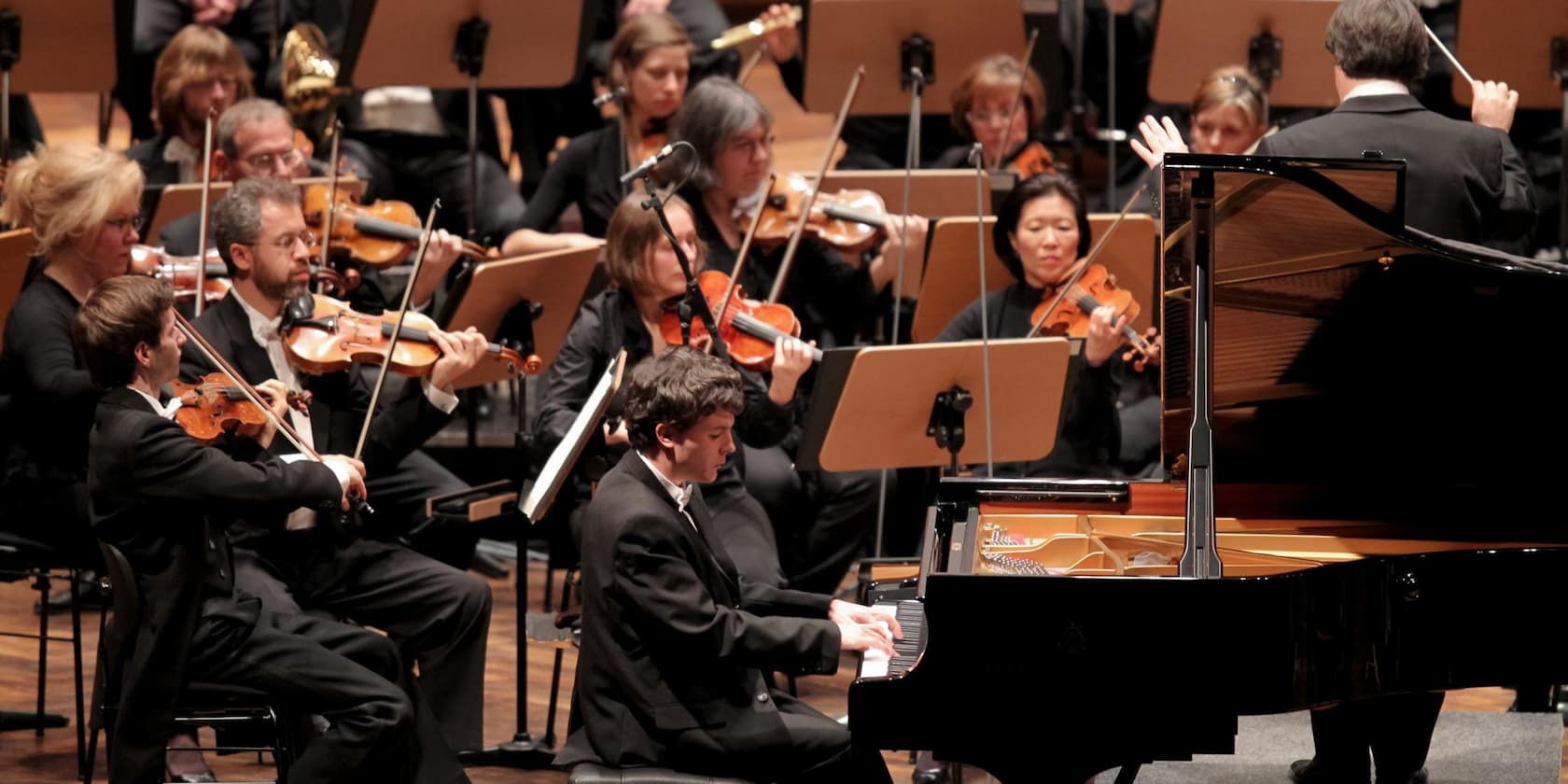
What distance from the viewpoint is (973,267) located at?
4781 millimetres

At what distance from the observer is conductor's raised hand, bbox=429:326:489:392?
397 cm

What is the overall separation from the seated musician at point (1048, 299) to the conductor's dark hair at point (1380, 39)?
3.52 ft

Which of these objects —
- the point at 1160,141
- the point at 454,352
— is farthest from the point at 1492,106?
the point at 454,352

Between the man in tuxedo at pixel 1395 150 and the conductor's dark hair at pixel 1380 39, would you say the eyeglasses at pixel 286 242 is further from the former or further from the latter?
the conductor's dark hair at pixel 1380 39

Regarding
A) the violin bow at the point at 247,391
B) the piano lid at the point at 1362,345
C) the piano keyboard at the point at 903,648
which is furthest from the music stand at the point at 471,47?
the piano lid at the point at 1362,345

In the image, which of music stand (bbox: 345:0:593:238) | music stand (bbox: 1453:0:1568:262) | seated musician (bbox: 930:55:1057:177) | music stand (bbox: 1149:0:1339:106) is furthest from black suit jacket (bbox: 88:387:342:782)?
music stand (bbox: 1453:0:1568:262)

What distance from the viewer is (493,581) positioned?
5.52 m

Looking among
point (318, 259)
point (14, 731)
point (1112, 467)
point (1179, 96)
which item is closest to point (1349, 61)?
point (1112, 467)

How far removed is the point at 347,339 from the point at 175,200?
3.89 ft

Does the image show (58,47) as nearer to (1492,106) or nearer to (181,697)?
(181,697)

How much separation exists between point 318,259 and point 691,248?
37.6 inches

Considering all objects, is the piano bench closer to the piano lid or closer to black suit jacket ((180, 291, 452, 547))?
the piano lid

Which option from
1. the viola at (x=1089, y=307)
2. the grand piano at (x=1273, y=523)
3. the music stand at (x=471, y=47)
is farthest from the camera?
the music stand at (x=471, y=47)

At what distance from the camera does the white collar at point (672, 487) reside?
3.15 meters
